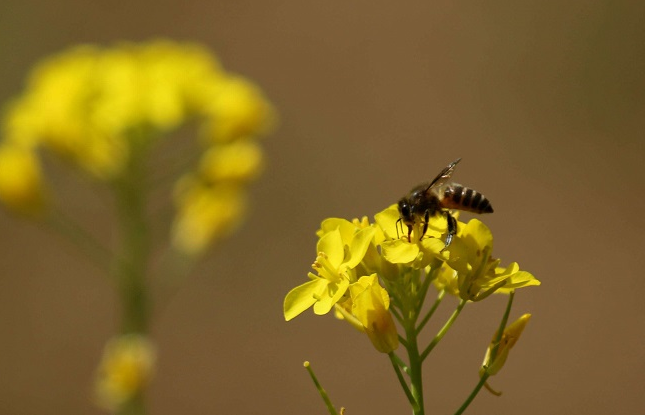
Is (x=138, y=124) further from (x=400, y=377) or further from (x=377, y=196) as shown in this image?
(x=377, y=196)

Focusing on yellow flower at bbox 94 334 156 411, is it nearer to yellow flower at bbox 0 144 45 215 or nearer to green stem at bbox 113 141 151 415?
green stem at bbox 113 141 151 415

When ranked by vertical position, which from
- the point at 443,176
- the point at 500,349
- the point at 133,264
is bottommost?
the point at 500,349

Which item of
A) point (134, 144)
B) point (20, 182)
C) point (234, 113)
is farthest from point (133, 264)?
point (234, 113)

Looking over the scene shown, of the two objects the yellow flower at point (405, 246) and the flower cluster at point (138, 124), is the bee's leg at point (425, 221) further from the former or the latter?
the flower cluster at point (138, 124)

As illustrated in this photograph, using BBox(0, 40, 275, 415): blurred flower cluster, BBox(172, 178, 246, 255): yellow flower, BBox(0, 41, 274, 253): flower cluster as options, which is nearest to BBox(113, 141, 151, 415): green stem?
BBox(0, 40, 275, 415): blurred flower cluster

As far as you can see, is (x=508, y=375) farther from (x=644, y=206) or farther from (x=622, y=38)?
(x=622, y=38)

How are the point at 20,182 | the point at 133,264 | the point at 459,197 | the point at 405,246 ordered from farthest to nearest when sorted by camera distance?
the point at 20,182
the point at 133,264
the point at 459,197
the point at 405,246

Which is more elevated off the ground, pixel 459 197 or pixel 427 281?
pixel 459 197
